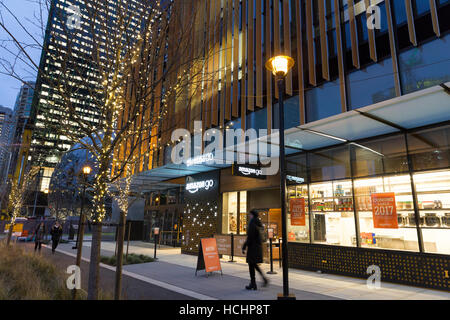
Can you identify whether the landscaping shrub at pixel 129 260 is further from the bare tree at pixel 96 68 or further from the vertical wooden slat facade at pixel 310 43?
the vertical wooden slat facade at pixel 310 43

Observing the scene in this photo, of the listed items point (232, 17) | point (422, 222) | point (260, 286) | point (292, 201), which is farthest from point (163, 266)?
point (232, 17)

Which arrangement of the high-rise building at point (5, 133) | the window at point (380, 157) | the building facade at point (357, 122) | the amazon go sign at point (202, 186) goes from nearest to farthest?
1. the high-rise building at point (5, 133)
2. the building facade at point (357, 122)
3. the window at point (380, 157)
4. the amazon go sign at point (202, 186)

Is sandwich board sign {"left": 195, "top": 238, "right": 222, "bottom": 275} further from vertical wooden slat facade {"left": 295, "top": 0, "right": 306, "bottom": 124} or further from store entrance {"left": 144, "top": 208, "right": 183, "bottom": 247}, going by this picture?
store entrance {"left": 144, "top": 208, "right": 183, "bottom": 247}

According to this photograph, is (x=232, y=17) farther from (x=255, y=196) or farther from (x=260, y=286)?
(x=260, y=286)

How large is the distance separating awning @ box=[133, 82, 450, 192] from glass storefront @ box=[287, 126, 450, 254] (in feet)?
1.72

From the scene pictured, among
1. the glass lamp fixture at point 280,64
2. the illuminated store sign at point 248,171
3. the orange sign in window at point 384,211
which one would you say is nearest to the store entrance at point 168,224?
the illuminated store sign at point 248,171

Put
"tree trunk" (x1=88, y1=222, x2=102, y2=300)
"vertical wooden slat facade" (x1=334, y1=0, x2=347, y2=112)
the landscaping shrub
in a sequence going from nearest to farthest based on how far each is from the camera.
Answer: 1. "tree trunk" (x1=88, y1=222, x2=102, y2=300)
2. "vertical wooden slat facade" (x1=334, y1=0, x2=347, y2=112)
3. the landscaping shrub

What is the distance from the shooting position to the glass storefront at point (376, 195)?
776 cm

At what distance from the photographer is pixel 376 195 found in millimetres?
8828

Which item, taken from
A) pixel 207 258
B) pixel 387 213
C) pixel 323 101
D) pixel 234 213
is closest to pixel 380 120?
pixel 323 101

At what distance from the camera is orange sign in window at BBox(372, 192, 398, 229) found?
27.6ft

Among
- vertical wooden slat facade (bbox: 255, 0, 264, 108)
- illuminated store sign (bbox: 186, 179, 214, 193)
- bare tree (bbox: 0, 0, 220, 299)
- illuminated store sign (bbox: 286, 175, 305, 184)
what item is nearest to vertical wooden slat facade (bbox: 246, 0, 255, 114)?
vertical wooden slat facade (bbox: 255, 0, 264, 108)

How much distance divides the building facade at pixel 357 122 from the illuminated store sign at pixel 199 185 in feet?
8.90
